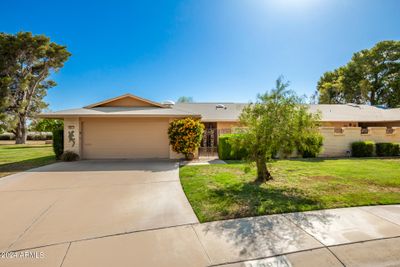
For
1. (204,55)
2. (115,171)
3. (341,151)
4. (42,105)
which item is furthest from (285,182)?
(42,105)

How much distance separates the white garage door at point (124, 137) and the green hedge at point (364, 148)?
468 inches

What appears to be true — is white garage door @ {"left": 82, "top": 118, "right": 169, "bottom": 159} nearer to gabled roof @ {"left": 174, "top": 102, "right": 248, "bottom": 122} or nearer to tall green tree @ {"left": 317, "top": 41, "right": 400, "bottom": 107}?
gabled roof @ {"left": 174, "top": 102, "right": 248, "bottom": 122}

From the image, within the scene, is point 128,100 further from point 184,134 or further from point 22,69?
point 22,69

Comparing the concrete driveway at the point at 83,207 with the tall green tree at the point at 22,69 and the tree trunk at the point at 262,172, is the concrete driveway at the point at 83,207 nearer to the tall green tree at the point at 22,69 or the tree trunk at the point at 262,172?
the tree trunk at the point at 262,172

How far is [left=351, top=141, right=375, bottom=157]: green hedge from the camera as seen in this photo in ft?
40.7

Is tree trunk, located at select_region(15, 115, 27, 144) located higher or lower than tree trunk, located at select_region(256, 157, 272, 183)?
higher

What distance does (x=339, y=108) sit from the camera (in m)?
20.0

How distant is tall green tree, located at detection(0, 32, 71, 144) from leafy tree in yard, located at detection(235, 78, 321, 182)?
32.0 m

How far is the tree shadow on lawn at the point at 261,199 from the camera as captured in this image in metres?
4.25

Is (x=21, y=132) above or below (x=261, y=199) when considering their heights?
above

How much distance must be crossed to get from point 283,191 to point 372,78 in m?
37.8

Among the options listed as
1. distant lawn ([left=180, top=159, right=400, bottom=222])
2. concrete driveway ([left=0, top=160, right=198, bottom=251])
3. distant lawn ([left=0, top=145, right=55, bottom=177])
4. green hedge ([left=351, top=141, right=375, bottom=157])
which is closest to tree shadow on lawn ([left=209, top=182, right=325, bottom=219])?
distant lawn ([left=180, top=159, right=400, bottom=222])

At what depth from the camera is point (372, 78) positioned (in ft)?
104

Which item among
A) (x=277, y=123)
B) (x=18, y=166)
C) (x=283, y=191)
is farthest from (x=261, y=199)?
(x=18, y=166)
